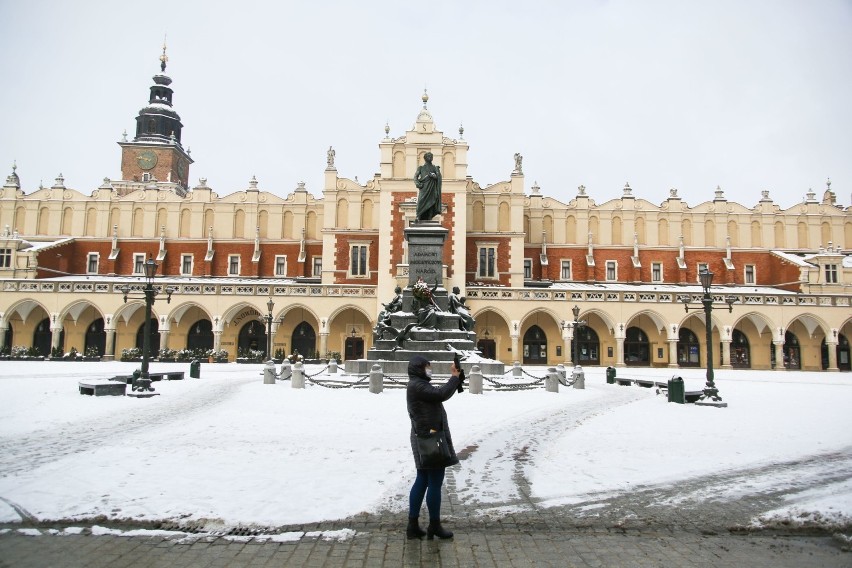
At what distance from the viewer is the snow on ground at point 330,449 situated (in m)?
6.31

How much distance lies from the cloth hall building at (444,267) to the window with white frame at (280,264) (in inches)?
9.5

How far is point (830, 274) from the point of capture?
4297 cm

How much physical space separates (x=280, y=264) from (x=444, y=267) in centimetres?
1401

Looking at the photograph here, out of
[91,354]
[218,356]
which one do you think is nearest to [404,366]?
[218,356]

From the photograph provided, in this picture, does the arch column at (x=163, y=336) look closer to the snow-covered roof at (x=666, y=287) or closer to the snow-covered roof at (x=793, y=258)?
the snow-covered roof at (x=666, y=287)

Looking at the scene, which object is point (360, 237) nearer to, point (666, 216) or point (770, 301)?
point (666, 216)

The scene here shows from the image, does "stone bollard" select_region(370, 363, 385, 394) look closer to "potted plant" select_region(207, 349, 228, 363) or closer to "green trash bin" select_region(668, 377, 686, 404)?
"green trash bin" select_region(668, 377, 686, 404)

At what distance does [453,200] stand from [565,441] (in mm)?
33551

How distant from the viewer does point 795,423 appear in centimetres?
1235

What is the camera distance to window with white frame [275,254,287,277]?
47.2 metres

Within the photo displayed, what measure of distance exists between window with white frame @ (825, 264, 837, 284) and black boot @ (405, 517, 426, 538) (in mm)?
46651

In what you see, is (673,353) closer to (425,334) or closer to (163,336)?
(425,334)

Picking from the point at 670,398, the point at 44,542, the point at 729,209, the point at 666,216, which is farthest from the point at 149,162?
the point at 44,542

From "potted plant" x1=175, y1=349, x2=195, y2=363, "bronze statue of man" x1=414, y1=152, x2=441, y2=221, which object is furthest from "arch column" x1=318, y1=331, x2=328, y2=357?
"bronze statue of man" x1=414, y1=152, x2=441, y2=221
